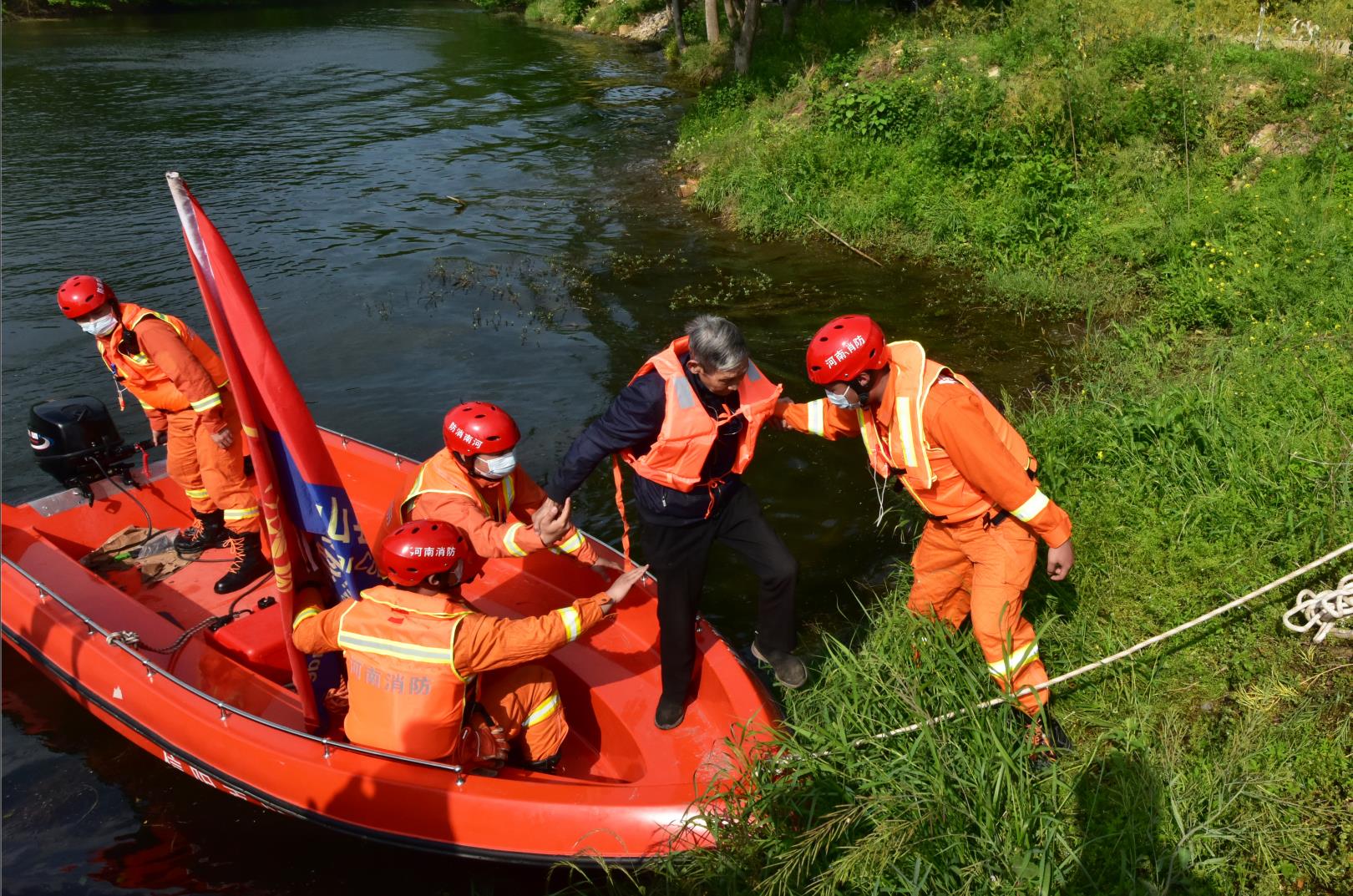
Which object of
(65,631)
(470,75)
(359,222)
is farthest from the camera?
(470,75)

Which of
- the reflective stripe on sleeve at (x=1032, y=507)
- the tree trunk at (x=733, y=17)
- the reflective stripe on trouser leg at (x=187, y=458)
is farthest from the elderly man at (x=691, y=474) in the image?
the tree trunk at (x=733, y=17)

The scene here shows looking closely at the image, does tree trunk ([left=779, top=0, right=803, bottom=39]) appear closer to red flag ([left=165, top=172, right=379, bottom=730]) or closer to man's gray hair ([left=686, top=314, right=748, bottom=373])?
man's gray hair ([left=686, top=314, right=748, bottom=373])

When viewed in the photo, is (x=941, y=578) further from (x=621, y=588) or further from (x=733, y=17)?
(x=733, y=17)

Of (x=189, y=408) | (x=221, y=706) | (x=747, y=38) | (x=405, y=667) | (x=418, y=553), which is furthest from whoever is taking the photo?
(x=747, y=38)

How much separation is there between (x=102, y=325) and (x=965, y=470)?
497 centimetres

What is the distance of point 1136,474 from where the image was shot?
5.88 m

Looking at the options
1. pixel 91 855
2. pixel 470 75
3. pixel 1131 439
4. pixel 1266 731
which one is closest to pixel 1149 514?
pixel 1131 439

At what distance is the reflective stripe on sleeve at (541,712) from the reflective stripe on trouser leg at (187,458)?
2.92 m

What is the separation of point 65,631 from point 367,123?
1809cm

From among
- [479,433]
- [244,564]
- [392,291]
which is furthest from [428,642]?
[392,291]

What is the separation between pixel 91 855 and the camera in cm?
502

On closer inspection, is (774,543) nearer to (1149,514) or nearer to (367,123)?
(1149,514)

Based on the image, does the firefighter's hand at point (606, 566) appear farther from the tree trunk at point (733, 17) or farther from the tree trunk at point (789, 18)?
the tree trunk at point (733, 17)

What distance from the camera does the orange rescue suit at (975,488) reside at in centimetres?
388
